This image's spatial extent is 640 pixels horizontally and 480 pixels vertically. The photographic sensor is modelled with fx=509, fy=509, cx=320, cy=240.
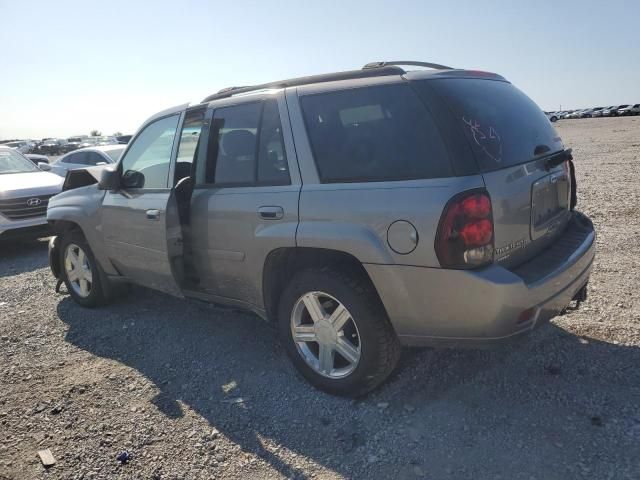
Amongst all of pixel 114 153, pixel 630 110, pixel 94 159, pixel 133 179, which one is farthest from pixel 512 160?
pixel 630 110

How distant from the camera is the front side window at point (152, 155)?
13.6ft

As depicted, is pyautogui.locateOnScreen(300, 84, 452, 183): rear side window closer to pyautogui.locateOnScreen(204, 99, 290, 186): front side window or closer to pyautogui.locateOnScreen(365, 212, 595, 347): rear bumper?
pyautogui.locateOnScreen(204, 99, 290, 186): front side window

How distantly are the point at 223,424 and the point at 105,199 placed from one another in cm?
250

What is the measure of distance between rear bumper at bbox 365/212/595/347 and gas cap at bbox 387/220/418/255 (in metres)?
0.10

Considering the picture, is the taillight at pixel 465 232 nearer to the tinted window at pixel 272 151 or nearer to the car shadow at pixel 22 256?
the tinted window at pixel 272 151

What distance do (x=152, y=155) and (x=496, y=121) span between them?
9.27 ft

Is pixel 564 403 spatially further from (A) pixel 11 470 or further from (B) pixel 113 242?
(B) pixel 113 242

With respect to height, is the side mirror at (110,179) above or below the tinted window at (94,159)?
above

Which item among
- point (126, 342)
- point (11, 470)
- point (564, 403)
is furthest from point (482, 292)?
point (126, 342)

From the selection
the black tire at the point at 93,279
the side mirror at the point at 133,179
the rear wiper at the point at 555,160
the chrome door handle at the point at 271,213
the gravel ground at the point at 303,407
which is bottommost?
the gravel ground at the point at 303,407

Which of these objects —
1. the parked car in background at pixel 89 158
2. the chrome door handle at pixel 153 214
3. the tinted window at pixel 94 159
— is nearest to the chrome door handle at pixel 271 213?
the chrome door handle at pixel 153 214

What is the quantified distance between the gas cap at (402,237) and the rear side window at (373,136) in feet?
0.86

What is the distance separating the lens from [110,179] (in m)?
4.38

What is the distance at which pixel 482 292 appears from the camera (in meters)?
2.55
